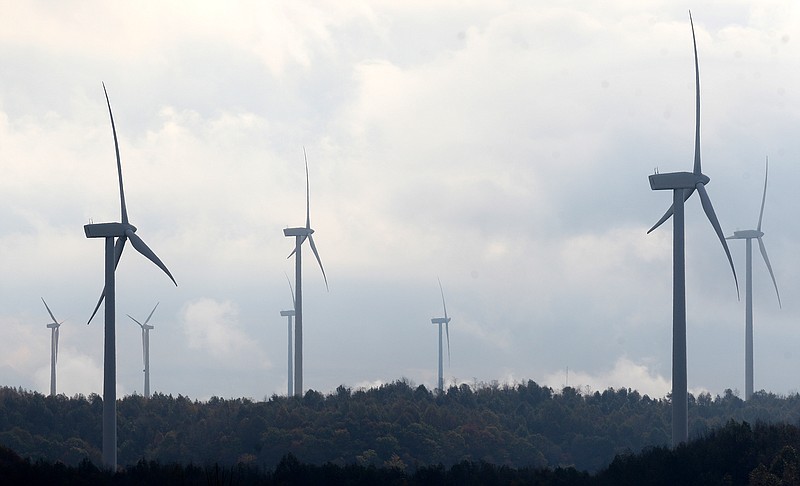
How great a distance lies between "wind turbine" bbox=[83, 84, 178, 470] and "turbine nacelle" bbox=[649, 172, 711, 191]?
40.5 meters

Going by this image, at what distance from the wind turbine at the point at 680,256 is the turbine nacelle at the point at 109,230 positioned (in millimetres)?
45031

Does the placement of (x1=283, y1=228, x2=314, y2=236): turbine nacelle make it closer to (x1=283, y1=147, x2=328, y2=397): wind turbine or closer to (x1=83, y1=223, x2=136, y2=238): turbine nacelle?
(x1=283, y1=147, x2=328, y2=397): wind turbine

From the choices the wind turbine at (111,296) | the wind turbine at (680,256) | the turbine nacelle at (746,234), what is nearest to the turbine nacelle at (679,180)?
the wind turbine at (680,256)

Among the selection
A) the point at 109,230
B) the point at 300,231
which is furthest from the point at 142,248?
the point at 300,231

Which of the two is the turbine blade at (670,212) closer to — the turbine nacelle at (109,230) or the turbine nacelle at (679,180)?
the turbine nacelle at (679,180)

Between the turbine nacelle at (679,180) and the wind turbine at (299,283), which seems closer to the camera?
→ the turbine nacelle at (679,180)

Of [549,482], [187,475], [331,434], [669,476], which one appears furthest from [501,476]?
[331,434]

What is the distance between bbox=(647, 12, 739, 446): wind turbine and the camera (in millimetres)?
103500

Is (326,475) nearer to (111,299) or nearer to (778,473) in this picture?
(111,299)

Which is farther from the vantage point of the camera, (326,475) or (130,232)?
(326,475)

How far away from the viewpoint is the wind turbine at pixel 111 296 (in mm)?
112312

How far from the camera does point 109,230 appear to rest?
118 m

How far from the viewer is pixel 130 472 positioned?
120 meters

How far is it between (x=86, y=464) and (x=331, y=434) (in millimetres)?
73020
